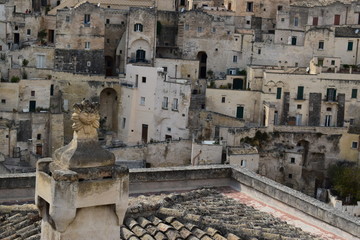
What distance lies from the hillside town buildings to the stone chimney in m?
44.0

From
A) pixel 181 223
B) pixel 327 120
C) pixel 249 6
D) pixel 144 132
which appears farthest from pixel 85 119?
pixel 249 6

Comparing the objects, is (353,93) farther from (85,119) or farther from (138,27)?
(85,119)

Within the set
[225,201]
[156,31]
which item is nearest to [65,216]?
[225,201]

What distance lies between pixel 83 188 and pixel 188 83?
50722 mm

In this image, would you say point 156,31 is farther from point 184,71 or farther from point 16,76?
point 16,76

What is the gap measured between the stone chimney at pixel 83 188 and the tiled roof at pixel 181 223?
2439mm

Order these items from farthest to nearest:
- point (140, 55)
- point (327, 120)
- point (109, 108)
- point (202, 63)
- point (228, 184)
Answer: point (202, 63) < point (140, 55) < point (109, 108) < point (327, 120) < point (228, 184)

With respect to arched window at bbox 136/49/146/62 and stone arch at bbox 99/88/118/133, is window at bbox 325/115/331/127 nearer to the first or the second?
arched window at bbox 136/49/146/62

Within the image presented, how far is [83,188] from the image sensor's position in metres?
10.3

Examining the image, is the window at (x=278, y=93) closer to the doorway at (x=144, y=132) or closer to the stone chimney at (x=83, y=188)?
the doorway at (x=144, y=132)

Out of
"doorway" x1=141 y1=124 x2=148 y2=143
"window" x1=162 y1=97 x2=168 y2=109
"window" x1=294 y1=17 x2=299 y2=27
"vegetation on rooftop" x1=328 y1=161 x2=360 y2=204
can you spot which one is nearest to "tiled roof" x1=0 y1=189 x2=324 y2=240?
"vegetation on rooftop" x1=328 y1=161 x2=360 y2=204

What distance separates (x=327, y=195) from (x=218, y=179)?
135 feet

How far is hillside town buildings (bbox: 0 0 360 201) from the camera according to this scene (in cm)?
5928

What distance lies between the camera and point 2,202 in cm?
1592
